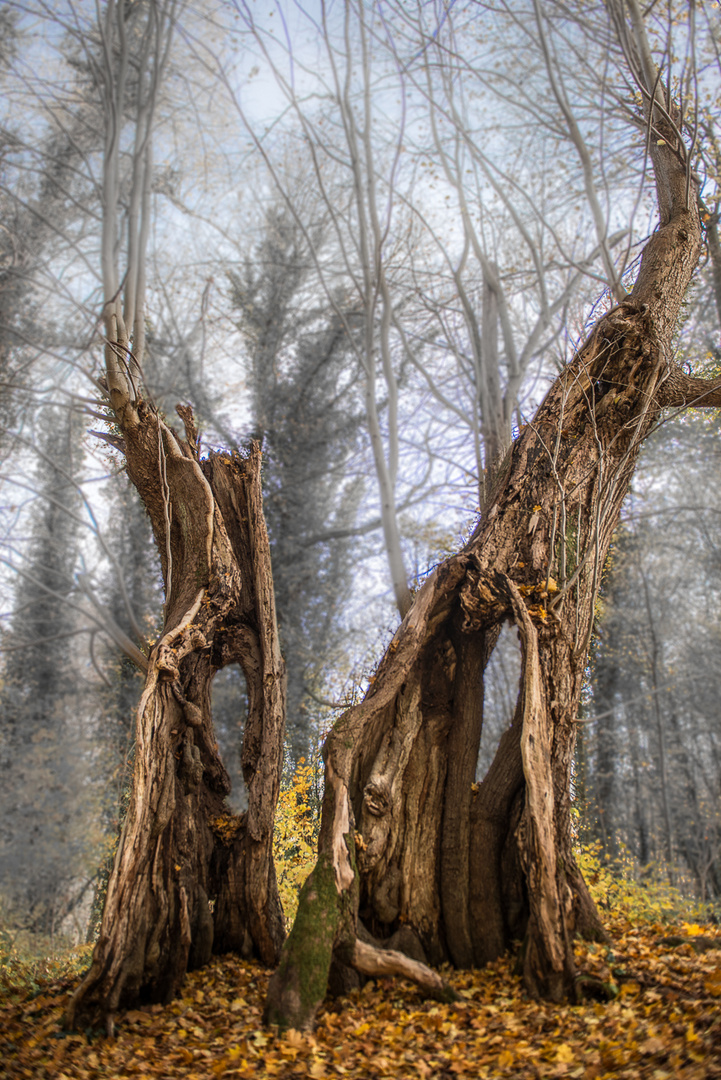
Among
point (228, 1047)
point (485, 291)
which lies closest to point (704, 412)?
point (485, 291)

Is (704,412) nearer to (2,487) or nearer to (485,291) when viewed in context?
(485,291)

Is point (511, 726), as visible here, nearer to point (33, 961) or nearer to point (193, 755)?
point (193, 755)

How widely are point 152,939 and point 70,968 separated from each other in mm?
2973

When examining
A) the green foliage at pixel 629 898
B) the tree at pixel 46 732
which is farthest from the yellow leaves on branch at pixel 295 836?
the tree at pixel 46 732

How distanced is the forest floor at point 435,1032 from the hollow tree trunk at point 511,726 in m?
0.21

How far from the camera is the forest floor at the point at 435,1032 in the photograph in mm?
2270

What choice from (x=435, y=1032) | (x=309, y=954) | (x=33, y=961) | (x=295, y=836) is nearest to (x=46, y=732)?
(x=33, y=961)

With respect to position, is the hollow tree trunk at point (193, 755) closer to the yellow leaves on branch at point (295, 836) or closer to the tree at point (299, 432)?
the yellow leaves on branch at point (295, 836)

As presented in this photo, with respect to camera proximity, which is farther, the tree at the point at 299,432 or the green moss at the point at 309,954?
the tree at the point at 299,432

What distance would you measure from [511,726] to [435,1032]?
1.83m

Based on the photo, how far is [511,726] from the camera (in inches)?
165

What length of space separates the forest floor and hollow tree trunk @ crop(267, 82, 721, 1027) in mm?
206

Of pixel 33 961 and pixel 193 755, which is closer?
pixel 193 755

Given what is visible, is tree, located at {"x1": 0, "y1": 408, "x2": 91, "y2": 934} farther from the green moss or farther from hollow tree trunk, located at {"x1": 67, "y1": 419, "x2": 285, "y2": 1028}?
the green moss
